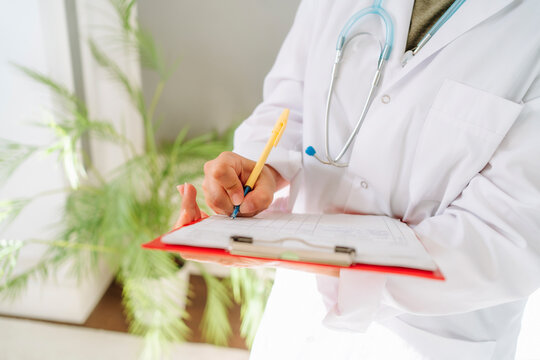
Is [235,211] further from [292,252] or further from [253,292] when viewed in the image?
[253,292]

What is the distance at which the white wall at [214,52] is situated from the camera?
1.36m

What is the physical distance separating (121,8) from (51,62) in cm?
37

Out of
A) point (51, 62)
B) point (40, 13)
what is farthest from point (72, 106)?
point (40, 13)

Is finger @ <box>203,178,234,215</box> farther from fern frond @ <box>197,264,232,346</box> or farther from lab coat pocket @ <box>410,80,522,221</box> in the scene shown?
fern frond @ <box>197,264,232,346</box>

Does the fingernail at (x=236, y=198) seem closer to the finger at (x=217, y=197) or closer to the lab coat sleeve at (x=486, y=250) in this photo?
the finger at (x=217, y=197)

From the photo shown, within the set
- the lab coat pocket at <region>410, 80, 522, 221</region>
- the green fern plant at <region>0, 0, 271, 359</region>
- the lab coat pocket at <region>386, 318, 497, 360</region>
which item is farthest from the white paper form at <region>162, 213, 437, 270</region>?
the green fern plant at <region>0, 0, 271, 359</region>

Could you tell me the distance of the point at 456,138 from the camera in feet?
1.82

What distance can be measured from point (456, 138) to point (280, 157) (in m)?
0.33

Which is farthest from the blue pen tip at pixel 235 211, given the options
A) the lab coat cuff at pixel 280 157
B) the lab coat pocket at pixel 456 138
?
the lab coat pocket at pixel 456 138

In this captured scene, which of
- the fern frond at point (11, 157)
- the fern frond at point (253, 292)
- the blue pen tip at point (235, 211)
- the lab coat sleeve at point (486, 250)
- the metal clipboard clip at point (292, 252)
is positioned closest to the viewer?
the metal clipboard clip at point (292, 252)

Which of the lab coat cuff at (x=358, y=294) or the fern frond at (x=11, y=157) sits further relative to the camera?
the fern frond at (x=11, y=157)

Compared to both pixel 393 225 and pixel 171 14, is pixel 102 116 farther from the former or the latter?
pixel 393 225

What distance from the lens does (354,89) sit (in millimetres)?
661

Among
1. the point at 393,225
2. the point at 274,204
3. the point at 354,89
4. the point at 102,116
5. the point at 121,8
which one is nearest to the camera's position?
the point at 393,225
